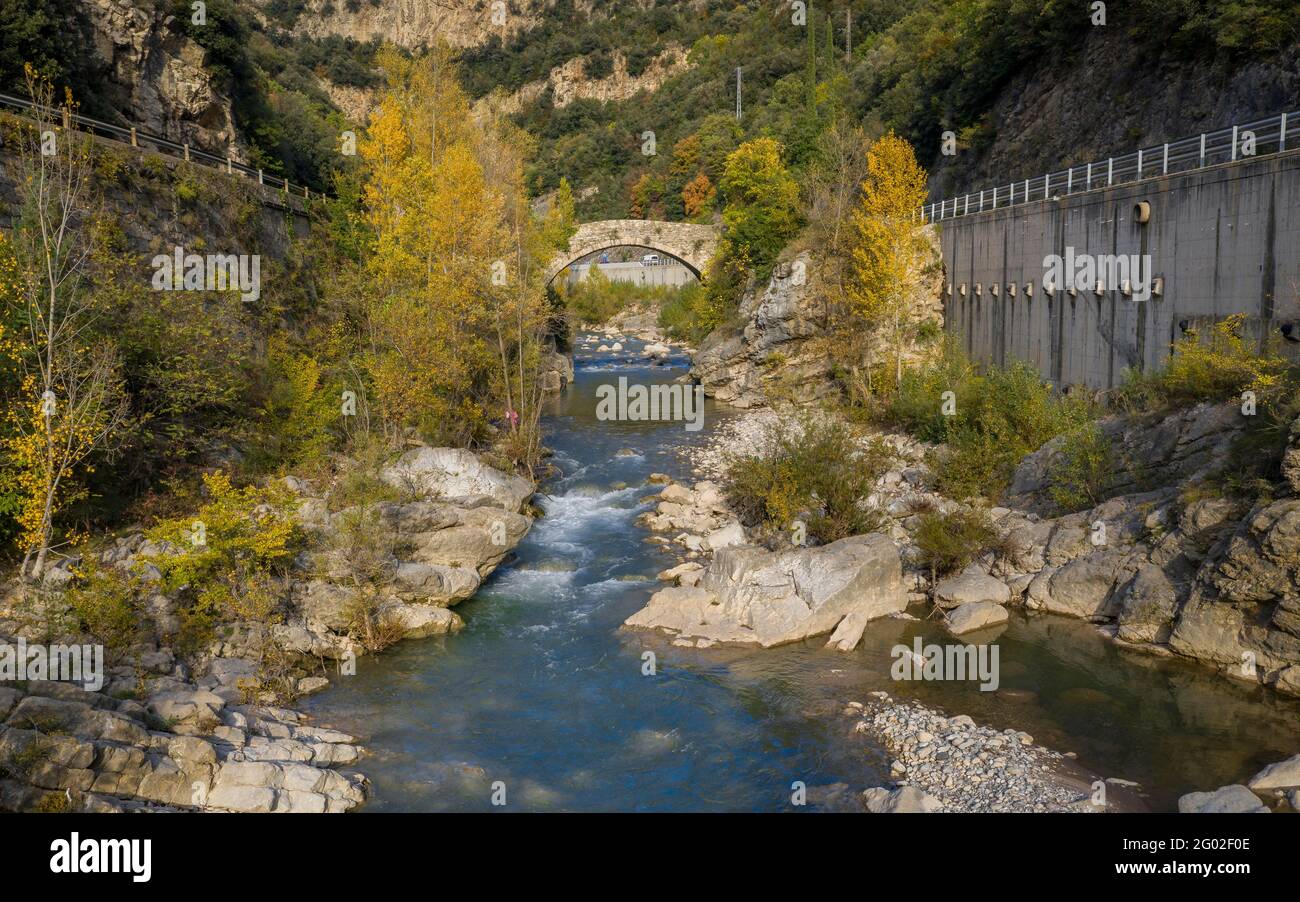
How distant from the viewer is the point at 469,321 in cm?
2434

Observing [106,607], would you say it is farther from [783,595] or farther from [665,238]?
[665,238]

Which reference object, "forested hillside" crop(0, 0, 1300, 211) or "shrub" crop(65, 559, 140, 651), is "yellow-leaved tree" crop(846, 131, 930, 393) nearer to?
"forested hillside" crop(0, 0, 1300, 211)

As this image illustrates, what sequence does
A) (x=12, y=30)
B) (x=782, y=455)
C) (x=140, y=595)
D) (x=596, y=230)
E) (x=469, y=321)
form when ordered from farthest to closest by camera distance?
(x=596, y=230), (x=469, y=321), (x=12, y=30), (x=782, y=455), (x=140, y=595)

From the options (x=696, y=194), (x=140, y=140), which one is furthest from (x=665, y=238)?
(x=140, y=140)

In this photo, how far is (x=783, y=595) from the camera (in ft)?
52.5

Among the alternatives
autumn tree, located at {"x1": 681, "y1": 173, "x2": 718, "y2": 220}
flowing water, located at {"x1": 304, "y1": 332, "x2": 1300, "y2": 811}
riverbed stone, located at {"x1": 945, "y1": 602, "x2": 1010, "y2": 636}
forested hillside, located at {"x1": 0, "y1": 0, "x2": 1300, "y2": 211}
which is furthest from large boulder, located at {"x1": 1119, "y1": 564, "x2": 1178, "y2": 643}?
autumn tree, located at {"x1": 681, "y1": 173, "x2": 718, "y2": 220}

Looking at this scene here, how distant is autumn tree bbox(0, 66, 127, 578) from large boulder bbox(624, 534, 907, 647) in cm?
906

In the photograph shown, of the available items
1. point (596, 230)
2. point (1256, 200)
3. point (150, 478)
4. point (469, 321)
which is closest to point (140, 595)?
point (150, 478)

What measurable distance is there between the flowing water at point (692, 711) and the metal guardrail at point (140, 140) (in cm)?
1312

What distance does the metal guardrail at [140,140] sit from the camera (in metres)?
19.9

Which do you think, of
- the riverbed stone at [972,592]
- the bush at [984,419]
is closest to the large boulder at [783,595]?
the riverbed stone at [972,592]

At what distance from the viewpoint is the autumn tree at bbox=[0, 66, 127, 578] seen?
13742 millimetres

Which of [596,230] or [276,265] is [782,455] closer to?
[276,265]
